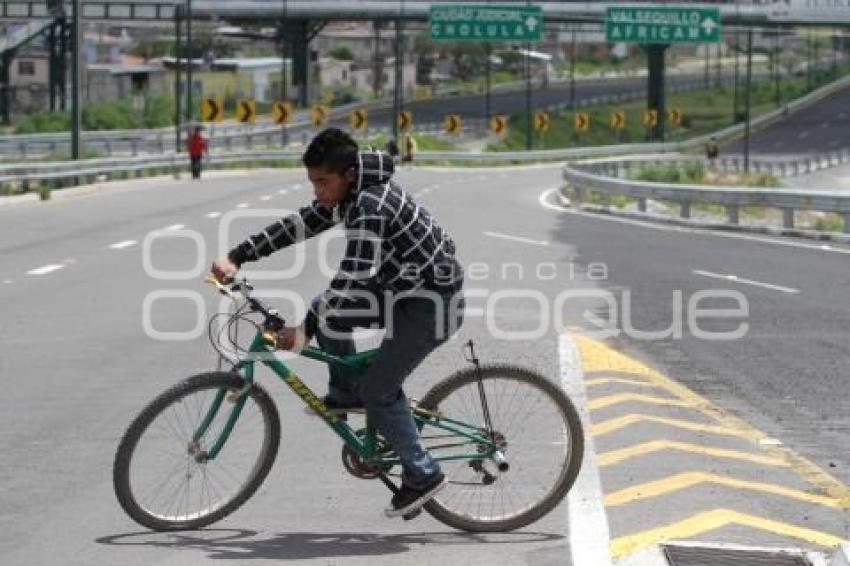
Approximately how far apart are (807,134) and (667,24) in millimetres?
43249

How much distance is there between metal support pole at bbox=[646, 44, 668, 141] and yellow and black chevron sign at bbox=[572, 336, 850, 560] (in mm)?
101073

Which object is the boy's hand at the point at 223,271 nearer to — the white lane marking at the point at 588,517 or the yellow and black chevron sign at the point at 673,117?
the white lane marking at the point at 588,517

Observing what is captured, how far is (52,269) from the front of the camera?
67.4ft

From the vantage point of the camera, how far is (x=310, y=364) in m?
11.9

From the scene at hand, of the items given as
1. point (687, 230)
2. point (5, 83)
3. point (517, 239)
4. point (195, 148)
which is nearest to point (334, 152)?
point (517, 239)

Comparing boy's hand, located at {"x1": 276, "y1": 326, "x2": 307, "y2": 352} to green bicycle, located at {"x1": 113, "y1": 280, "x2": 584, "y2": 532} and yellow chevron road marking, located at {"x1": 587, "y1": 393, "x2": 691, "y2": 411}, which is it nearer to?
green bicycle, located at {"x1": 113, "y1": 280, "x2": 584, "y2": 532}

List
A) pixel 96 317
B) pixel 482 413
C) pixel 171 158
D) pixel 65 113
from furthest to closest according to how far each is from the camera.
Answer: pixel 65 113 → pixel 171 158 → pixel 96 317 → pixel 482 413

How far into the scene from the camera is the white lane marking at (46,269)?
790 inches

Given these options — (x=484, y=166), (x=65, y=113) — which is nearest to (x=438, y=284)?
(x=484, y=166)

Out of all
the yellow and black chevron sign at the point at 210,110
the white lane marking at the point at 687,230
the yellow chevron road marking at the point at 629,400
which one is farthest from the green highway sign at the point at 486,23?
the yellow chevron road marking at the point at 629,400

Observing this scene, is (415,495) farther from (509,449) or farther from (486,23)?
(486,23)

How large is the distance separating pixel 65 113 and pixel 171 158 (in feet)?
146

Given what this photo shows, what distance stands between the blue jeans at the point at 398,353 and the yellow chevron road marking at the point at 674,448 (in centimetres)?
191

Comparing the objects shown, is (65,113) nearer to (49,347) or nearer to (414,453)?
(49,347)
